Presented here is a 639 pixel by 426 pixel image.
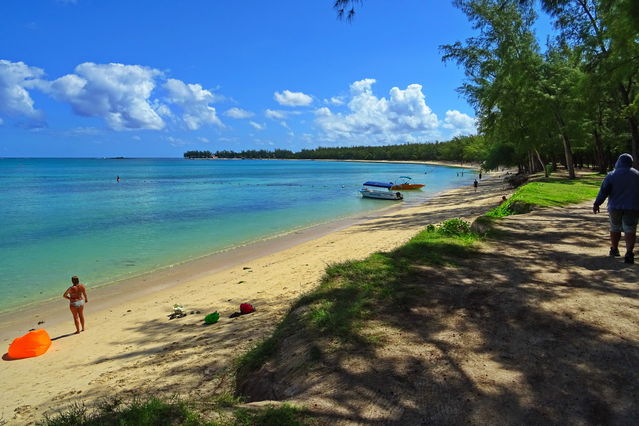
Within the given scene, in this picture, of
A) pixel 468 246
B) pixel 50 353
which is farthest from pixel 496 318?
pixel 50 353

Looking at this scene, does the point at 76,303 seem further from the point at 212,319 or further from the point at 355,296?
the point at 355,296

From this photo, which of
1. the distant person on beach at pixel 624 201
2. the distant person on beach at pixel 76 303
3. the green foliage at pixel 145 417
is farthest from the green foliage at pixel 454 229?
the distant person on beach at pixel 76 303

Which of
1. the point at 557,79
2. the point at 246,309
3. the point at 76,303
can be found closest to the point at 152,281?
the point at 76,303

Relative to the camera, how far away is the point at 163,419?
3152 millimetres

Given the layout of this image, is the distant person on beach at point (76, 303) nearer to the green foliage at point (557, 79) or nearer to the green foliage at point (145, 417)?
the green foliage at point (145, 417)

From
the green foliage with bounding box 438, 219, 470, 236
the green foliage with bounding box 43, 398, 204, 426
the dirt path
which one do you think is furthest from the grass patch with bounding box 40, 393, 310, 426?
the green foliage with bounding box 438, 219, 470, 236

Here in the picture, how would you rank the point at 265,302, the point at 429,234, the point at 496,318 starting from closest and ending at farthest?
the point at 496,318
the point at 265,302
the point at 429,234

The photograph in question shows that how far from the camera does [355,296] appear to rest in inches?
232

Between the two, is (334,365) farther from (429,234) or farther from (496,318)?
(429,234)

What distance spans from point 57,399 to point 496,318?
6.29m

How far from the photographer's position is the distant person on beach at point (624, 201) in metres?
7.18

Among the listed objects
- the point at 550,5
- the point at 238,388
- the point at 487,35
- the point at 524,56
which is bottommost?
the point at 238,388

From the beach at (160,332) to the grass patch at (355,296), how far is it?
0.94m

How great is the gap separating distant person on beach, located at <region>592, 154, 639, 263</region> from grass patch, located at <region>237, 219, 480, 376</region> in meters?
2.54
